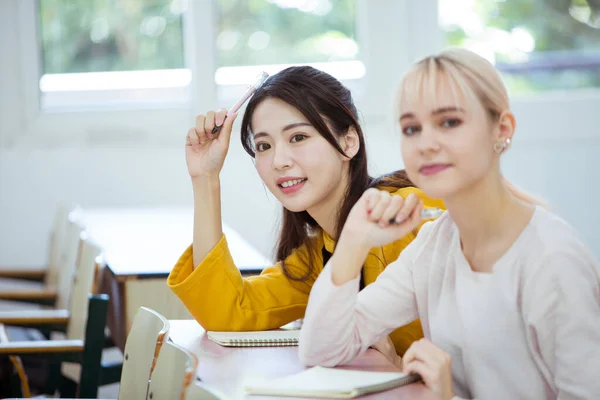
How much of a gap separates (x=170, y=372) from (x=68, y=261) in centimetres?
210

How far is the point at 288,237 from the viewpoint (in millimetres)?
2123


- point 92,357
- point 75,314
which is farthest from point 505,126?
point 75,314

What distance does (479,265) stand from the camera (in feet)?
4.59

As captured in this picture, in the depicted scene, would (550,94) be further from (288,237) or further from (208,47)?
(288,237)

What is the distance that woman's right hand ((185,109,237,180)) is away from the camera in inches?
80.7

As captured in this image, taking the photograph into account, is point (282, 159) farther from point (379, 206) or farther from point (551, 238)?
point (551, 238)

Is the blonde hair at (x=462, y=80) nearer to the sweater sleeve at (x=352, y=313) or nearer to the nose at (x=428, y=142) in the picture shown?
the nose at (x=428, y=142)

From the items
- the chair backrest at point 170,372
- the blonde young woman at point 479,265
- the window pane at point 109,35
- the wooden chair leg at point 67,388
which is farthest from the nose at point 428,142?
the window pane at point 109,35

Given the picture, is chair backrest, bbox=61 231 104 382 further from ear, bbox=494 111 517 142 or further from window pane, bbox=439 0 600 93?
window pane, bbox=439 0 600 93

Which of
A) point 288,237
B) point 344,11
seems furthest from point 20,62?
point 288,237

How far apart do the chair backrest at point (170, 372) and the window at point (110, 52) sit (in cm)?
377

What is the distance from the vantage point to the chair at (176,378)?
116 cm

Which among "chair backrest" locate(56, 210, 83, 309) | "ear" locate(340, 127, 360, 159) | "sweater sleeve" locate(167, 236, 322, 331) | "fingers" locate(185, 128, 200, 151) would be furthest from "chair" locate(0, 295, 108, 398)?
"ear" locate(340, 127, 360, 159)

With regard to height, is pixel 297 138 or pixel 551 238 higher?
pixel 297 138
